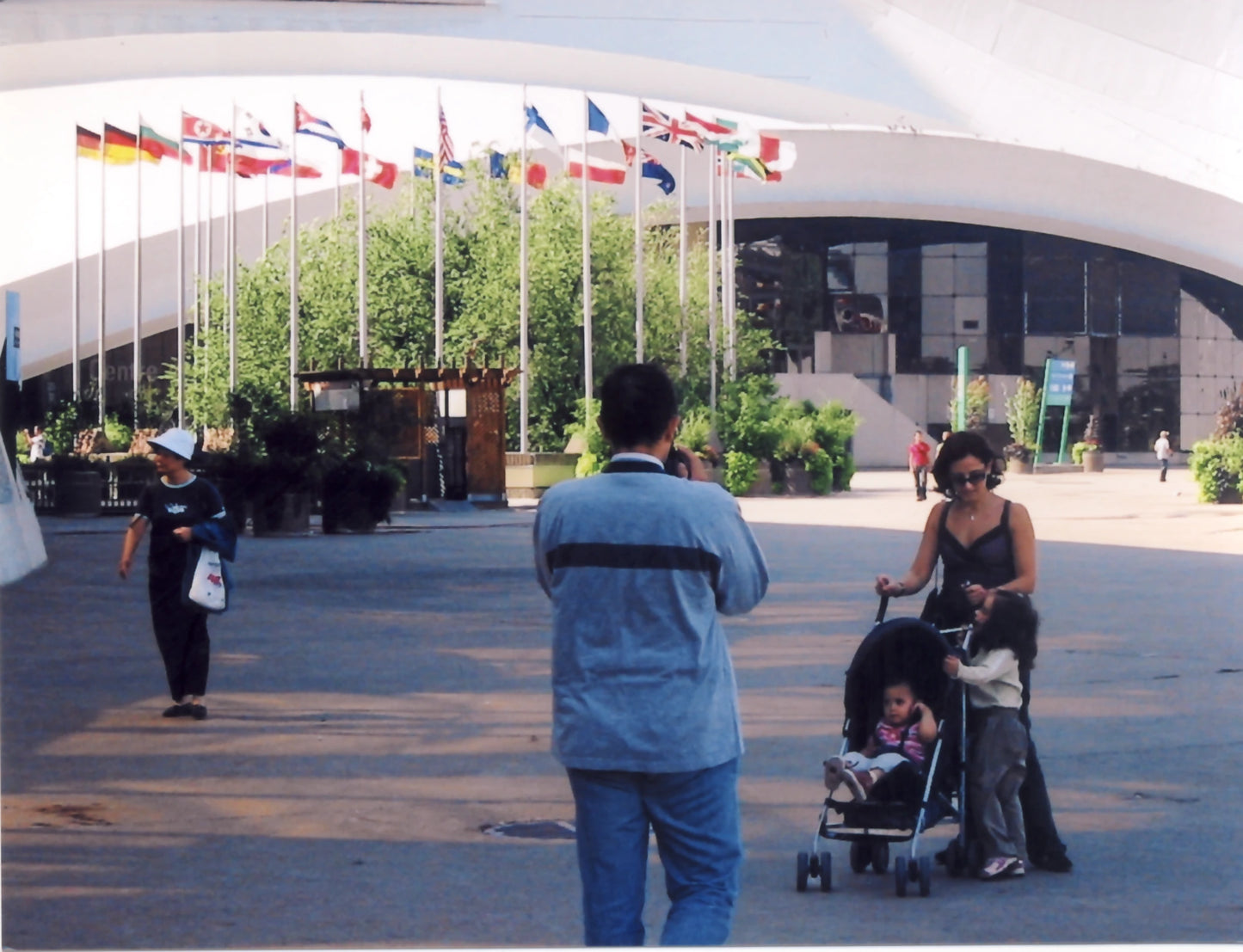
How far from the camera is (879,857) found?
19.9 feet

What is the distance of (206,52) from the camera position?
91.5 feet

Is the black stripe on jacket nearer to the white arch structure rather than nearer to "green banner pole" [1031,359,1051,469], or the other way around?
the white arch structure

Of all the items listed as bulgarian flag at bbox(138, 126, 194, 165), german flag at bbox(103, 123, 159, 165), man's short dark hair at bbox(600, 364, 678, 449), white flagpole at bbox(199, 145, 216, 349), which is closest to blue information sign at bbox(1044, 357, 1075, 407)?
bulgarian flag at bbox(138, 126, 194, 165)

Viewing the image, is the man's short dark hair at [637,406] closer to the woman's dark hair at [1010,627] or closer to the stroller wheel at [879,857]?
the woman's dark hair at [1010,627]

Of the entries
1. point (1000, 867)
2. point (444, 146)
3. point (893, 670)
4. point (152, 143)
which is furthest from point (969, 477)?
point (444, 146)

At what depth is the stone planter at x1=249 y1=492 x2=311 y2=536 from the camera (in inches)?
865

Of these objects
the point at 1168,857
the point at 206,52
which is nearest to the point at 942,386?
the point at 206,52

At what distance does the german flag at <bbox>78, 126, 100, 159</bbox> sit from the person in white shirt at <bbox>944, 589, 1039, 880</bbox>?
18315mm

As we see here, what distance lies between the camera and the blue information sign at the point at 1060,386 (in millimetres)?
27203

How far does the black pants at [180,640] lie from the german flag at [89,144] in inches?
575

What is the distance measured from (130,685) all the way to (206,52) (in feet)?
64.1

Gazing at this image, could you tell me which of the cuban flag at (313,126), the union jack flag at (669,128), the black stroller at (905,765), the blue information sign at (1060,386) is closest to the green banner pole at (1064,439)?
the blue information sign at (1060,386)

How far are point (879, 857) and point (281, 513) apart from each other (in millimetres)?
16803

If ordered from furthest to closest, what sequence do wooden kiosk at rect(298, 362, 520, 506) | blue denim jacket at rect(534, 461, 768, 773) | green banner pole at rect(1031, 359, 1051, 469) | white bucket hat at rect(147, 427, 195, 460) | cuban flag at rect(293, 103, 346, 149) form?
cuban flag at rect(293, 103, 346, 149) → wooden kiosk at rect(298, 362, 520, 506) → green banner pole at rect(1031, 359, 1051, 469) → white bucket hat at rect(147, 427, 195, 460) → blue denim jacket at rect(534, 461, 768, 773)
